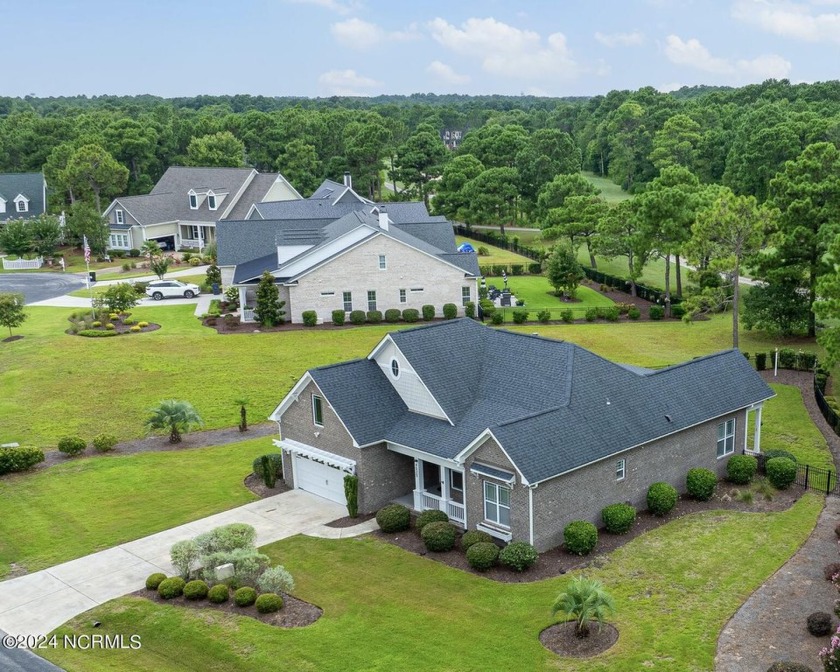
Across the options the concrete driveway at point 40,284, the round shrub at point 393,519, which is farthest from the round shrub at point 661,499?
the concrete driveway at point 40,284

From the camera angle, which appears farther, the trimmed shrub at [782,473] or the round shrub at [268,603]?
the trimmed shrub at [782,473]

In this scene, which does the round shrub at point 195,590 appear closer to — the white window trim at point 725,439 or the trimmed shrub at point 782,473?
the white window trim at point 725,439

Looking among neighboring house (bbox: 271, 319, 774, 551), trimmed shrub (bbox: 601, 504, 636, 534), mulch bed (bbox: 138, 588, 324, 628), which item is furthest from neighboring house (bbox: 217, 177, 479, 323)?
mulch bed (bbox: 138, 588, 324, 628)

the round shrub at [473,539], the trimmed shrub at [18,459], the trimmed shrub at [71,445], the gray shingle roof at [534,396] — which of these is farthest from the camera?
the trimmed shrub at [71,445]

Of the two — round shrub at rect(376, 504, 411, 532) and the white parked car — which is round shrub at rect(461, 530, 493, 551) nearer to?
round shrub at rect(376, 504, 411, 532)

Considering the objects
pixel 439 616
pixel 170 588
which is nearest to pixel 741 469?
pixel 439 616

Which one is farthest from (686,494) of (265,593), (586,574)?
(265,593)
